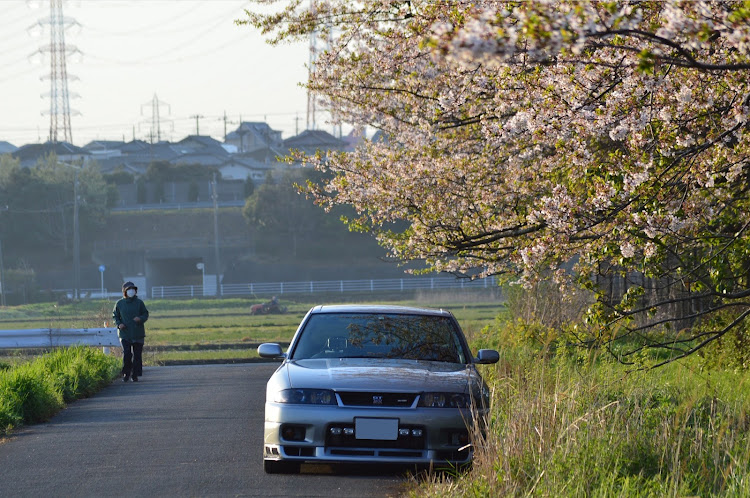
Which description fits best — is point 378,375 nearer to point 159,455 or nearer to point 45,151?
point 159,455

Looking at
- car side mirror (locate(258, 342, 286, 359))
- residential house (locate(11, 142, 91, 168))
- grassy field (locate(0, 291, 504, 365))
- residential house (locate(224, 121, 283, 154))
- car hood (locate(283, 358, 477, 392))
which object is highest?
residential house (locate(224, 121, 283, 154))

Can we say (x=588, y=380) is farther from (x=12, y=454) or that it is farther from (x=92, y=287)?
(x=92, y=287)

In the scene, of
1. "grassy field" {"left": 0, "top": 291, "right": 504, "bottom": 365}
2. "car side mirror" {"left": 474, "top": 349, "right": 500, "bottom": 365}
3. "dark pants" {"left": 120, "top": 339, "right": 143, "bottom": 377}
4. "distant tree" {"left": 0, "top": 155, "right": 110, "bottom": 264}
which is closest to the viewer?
"car side mirror" {"left": 474, "top": 349, "right": 500, "bottom": 365}

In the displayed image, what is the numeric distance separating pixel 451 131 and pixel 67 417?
253 inches

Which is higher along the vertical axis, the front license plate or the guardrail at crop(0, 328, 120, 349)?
the guardrail at crop(0, 328, 120, 349)

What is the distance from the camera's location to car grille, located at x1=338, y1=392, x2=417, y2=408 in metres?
7.99

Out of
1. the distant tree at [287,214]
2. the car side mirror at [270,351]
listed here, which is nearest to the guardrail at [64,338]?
the car side mirror at [270,351]

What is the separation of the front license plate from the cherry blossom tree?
8.39ft

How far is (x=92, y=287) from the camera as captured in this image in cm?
8038

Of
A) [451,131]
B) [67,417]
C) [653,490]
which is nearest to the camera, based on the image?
[653,490]

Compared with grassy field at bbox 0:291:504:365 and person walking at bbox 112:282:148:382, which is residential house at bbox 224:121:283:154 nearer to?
grassy field at bbox 0:291:504:365

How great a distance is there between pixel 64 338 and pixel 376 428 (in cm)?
1322

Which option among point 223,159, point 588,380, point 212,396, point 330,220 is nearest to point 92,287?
point 330,220

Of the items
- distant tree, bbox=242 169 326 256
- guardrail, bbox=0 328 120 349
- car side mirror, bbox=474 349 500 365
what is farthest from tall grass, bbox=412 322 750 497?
distant tree, bbox=242 169 326 256
